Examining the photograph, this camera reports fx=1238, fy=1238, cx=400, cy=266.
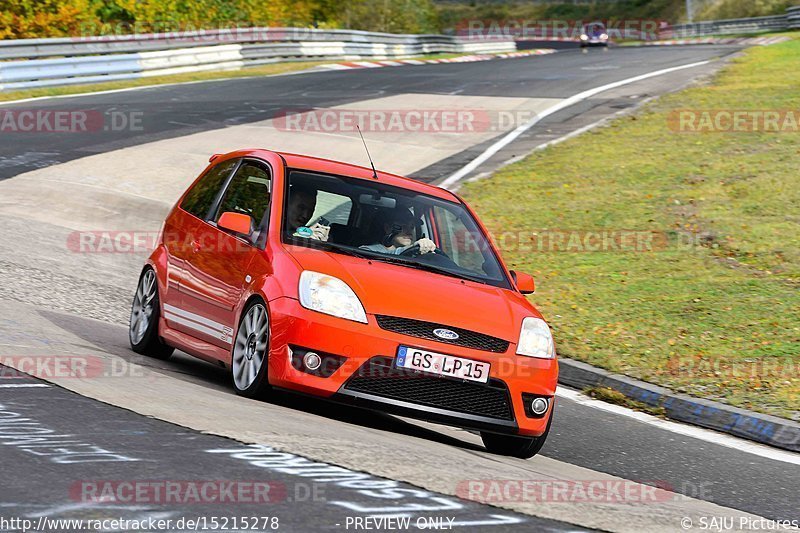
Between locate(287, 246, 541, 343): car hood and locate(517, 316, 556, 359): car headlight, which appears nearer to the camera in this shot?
locate(287, 246, 541, 343): car hood

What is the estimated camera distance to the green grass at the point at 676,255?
33.4ft

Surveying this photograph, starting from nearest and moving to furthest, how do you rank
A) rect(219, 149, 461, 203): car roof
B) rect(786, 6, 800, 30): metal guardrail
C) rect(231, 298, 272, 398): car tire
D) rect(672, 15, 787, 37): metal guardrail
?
1. rect(231, 298, 272, 398): car tire
2. rect(219, 149, 461, 203): car roof
3. rect(786, 6, 800, 30): metal guardrail
4. rect(672, 15, 787, 37): metal guardrail

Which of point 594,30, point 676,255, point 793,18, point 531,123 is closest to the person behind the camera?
point 676,255

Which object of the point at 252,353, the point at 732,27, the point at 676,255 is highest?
the point at 732,27

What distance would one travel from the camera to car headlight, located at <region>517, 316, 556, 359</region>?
24.3 ft

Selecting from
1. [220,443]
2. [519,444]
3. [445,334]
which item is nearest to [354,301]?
[445,334]

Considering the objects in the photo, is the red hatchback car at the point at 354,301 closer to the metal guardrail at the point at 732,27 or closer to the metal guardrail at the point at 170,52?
the metal guardrail at the point at 170,52

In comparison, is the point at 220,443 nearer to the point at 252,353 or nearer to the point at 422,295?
the point at 252,353

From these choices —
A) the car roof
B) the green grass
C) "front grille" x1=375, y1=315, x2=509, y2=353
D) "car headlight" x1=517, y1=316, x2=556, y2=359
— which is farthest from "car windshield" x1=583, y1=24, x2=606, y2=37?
"front grille" x1=375, y1=315, x2=509, y2=353

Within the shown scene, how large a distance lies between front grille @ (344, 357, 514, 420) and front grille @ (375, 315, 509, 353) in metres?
0.19

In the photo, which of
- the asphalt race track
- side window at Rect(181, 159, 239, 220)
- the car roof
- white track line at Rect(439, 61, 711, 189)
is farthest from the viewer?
white track line at Rect(439, 61, 711, 189)

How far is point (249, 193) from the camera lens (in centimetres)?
854

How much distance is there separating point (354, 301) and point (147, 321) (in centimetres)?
266

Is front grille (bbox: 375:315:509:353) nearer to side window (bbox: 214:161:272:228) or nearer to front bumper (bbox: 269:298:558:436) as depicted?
front bumper (bbox: 269:298:558:436)
